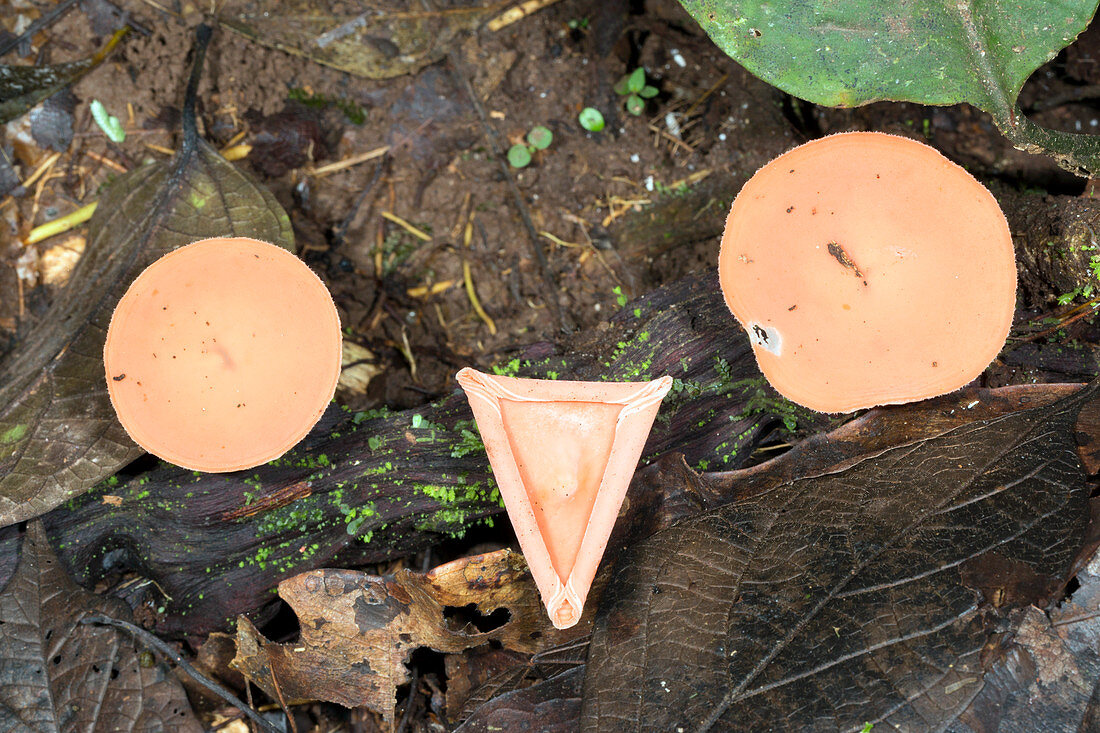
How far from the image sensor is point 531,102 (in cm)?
370

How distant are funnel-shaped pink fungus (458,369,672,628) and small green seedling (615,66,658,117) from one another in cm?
184

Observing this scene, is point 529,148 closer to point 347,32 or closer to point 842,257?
point 347,32

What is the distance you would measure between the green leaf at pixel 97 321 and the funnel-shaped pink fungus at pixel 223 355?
410mm

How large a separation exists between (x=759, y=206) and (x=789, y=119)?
4.33 feet

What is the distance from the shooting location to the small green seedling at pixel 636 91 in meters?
3.67

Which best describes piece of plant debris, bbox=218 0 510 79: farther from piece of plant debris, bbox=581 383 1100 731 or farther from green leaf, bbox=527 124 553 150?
piece of plant debris, bbox=581 383 1100 731

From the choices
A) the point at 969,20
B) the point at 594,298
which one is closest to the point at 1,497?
the point at 594,298

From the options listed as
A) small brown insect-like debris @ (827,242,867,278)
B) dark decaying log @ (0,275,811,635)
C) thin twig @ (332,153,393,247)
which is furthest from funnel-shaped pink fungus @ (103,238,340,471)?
small brown insect-like debris @ (827,242,867,278)

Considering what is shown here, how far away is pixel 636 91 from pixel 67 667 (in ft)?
11.1

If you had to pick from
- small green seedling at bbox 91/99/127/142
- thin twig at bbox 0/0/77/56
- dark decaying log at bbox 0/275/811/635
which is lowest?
dark decaying log at bbox 0/275/811/635

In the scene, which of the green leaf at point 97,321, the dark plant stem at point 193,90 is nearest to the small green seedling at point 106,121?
the green leaf at point 97,321

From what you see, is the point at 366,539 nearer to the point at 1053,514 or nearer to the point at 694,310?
the point at 694,310

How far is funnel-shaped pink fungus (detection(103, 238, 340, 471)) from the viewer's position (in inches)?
104

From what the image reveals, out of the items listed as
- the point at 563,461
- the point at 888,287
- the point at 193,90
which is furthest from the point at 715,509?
the point at 193,90
